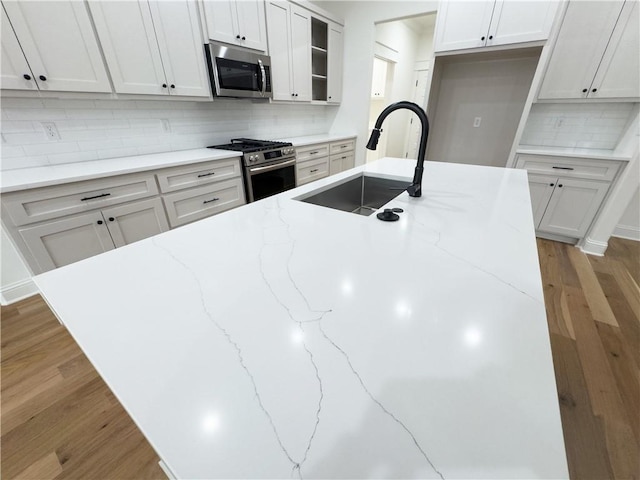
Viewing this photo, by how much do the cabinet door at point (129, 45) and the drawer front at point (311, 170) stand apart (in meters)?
1.57

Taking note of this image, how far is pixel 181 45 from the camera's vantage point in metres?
2.14

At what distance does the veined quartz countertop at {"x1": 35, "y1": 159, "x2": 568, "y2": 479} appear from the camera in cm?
32

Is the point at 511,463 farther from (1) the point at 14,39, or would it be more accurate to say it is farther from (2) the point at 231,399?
(1) the point at 14,39

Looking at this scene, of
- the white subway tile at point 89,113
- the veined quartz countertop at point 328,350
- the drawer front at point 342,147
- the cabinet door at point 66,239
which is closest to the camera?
the veined quartz countertop at point 328,350

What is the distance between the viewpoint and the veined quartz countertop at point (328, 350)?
322 mm

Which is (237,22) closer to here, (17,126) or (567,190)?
(17,126)

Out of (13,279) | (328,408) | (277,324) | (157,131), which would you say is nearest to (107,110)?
(157,131)

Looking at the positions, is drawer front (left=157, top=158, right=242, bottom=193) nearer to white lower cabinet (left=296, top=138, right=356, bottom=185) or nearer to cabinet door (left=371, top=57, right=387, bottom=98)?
white lower cabinet (left=296, top=138, right=356, bottom=185)

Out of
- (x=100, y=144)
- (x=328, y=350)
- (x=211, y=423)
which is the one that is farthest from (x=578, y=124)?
(x=100, y=144)

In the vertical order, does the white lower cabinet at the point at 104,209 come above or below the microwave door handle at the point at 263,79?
below

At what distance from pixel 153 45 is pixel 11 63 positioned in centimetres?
84

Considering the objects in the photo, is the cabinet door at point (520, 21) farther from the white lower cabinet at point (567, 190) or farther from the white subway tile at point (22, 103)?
the white subway tile at point (22, 103)

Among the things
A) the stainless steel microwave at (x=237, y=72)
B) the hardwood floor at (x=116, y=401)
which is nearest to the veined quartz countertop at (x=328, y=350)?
the hardwood floor at (x=116, y=401)

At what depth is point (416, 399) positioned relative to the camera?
37 centimetres
